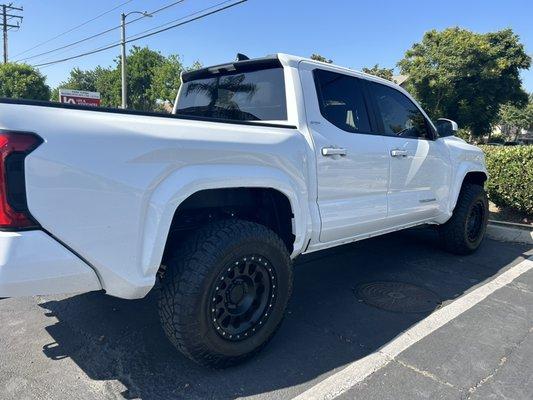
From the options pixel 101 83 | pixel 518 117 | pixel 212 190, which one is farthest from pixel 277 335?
pixel 518 117

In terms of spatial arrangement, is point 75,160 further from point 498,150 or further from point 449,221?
point 498,150

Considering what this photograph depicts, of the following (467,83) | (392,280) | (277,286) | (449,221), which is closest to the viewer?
(277,286)

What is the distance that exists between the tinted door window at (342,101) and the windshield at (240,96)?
332mm

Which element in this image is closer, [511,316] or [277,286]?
[277,286]

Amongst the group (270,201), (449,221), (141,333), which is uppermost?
(270,201)

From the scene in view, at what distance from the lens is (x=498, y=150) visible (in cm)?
726

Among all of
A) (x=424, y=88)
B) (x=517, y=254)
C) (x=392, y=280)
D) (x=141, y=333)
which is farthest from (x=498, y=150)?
(x=424, y=88)

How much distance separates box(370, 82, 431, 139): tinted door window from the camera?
4117 millimetres

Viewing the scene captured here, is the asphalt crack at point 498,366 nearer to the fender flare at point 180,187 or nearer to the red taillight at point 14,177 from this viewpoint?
the fender flare at point 180,187

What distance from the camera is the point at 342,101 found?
12.0ft

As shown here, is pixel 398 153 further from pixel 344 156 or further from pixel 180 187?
pixel 180 187

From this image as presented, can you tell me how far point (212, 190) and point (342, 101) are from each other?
5.01 feet

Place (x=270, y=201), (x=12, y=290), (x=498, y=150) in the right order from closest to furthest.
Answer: (x=12, y=290), (x=270, y=201), (x=498, y=150)

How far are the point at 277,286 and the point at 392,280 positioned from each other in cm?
211
